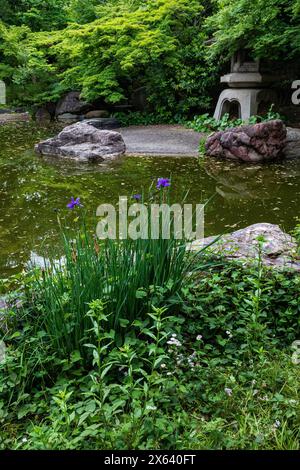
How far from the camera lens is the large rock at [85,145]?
795 cm

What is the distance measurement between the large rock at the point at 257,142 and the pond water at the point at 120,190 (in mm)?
252

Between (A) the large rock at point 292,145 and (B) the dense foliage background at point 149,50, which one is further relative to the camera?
(B) the dense foliage background at point 149,50

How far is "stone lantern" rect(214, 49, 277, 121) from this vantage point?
32.3ft

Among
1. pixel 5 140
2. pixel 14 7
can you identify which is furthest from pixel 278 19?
pixel 14 7

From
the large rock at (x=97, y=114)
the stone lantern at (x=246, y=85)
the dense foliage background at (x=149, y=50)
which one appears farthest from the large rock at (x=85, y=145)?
the large rock at (x=97, y=114)

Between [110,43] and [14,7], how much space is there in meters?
8.27

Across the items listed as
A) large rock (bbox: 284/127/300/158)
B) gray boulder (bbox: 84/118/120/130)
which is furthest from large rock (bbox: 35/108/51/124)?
large rock (bbox: 284/127/300/158)

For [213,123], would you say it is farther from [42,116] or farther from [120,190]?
[42,116]

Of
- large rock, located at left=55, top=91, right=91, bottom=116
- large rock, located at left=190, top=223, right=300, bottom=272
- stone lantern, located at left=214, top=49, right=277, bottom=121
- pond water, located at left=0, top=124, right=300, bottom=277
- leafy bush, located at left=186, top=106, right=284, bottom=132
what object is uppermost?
stone lantern, located at left=214, top=49, right=277, bottom=121

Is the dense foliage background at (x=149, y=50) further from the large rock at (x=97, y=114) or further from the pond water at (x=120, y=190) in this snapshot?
the pond water at (x=120, y=190)

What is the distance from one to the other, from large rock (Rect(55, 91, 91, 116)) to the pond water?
5.83m

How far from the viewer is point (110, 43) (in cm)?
1209

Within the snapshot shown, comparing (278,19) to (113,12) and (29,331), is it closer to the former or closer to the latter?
(113,12)

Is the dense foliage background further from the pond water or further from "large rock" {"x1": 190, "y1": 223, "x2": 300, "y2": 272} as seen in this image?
"large rock" {"x1": 190, "y1": 223, "x2": 300, "y2": 272}
